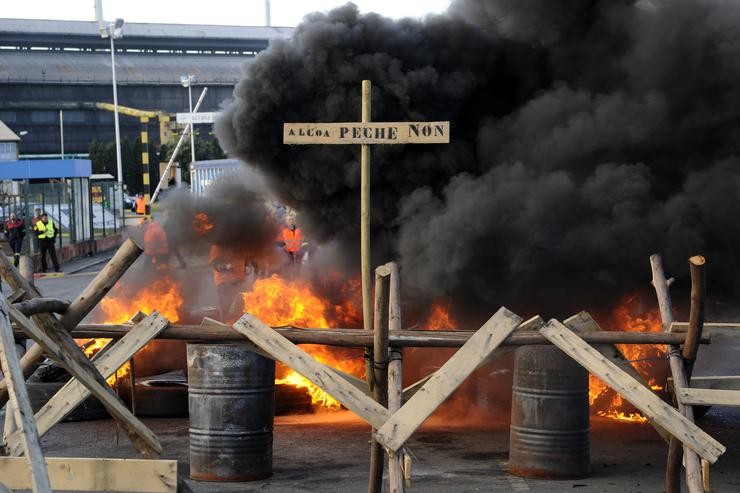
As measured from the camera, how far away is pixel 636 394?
630 cm

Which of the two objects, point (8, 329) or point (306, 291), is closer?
point (8, 329)

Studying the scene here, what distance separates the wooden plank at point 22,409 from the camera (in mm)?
4516

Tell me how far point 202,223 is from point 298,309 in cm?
428

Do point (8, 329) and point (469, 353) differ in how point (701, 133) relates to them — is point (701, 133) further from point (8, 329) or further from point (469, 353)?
point (8, 329)

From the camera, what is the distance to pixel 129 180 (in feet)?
226

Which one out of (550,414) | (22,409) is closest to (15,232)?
(550,414)

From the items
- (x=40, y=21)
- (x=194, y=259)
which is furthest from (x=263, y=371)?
(x=40, y=21)

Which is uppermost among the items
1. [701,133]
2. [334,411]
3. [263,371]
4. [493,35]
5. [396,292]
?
[493,35]

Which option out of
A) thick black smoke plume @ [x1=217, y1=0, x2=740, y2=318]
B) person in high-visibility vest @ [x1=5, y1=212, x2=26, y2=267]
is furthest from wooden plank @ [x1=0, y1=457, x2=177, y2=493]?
person in high-visibility vest @ [x1=5, y1=212, x2=26, y2=267]

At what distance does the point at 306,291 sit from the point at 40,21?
76152 millimetres

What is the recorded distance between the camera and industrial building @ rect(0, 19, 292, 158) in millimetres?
76812

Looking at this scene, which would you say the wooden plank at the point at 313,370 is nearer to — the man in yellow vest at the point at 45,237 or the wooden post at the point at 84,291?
the wooden post at the point at 84,291

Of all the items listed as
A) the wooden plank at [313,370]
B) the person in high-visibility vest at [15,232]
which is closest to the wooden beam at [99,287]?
the wooden plank at [313,370]

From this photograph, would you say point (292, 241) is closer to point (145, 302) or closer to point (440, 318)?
point (145, 302)
